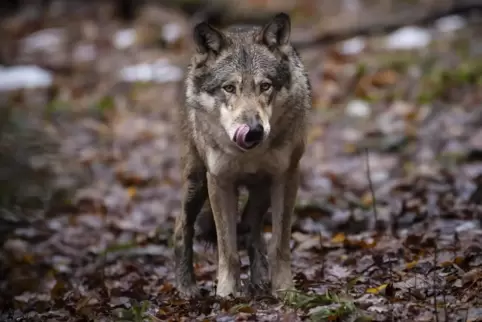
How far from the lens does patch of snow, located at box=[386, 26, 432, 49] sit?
16641 millimetres

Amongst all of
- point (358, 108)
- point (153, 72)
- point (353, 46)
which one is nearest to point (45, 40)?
point (153, 72)

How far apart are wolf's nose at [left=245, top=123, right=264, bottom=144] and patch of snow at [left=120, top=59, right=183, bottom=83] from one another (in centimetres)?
1188

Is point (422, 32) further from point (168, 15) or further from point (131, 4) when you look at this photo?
point (131, 4)

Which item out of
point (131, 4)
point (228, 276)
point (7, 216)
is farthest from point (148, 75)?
point (228, 276)

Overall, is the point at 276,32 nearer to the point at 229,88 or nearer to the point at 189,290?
the point at 229,88

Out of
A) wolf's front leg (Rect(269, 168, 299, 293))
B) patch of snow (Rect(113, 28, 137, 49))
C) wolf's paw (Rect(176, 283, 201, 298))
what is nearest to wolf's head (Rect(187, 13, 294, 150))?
wolf's front leg (Rect(269, 168, 299, 293))

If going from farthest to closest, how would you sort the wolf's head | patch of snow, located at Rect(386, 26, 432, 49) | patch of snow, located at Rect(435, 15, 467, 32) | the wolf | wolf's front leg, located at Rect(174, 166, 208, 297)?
patch of snow, located at Rect(435, 15, 467, 32)
patch of snow, located at Rect(386, 26, 432, 49)
wolf's front leg, located at Rect(174, 166, 208, 297)
the wolf
the wolf's head

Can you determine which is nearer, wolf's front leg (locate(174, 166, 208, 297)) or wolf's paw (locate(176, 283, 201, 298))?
wolf's paw (locate(176, 283, 201, 298))

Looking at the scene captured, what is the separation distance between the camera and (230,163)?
672 centimetres

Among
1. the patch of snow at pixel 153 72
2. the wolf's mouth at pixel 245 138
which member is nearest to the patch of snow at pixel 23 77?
the patch of snow at pixel 153 72

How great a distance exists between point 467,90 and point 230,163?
8499 millimetres

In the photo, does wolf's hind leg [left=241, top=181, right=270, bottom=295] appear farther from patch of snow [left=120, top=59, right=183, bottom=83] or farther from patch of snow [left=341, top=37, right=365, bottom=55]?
patch of snow [left=120, top=59, right=183, bottom=83]

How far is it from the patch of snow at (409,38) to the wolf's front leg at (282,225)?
406 inches

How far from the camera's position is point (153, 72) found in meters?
18.5
